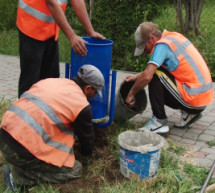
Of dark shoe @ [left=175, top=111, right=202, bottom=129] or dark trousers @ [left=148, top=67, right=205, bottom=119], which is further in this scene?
dark shoe @ [left=175, top=111, right=202, bottom=129]

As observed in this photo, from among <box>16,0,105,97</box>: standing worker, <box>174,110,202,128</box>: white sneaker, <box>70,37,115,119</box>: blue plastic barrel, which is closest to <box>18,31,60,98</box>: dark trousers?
<box>16,0,105,97</box>: standing worker

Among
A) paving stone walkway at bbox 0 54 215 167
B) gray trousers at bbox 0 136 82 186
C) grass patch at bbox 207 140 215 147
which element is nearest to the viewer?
gray trousers at bbox 0 136 82 186

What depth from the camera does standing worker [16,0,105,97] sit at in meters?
3.63

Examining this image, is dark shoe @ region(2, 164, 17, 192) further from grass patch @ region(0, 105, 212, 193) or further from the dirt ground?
the dirt ground

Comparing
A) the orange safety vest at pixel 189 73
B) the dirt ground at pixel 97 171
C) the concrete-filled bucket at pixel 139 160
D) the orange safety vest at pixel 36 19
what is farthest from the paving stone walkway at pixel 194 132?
the orange safety vest at pixel 36 19

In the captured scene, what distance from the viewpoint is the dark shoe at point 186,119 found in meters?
4.59

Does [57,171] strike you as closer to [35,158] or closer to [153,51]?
[35,158]

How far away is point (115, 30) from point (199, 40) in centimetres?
200

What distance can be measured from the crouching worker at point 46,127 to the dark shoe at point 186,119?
5.67ft

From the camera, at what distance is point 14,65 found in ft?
25.7

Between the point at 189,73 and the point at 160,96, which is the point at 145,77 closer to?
the point at 160,96

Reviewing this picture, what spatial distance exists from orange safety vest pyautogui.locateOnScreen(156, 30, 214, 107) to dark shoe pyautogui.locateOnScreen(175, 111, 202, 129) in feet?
1.17

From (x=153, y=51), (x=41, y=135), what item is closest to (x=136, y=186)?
(x=41, y=135)

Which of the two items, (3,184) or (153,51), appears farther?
(153,51)
